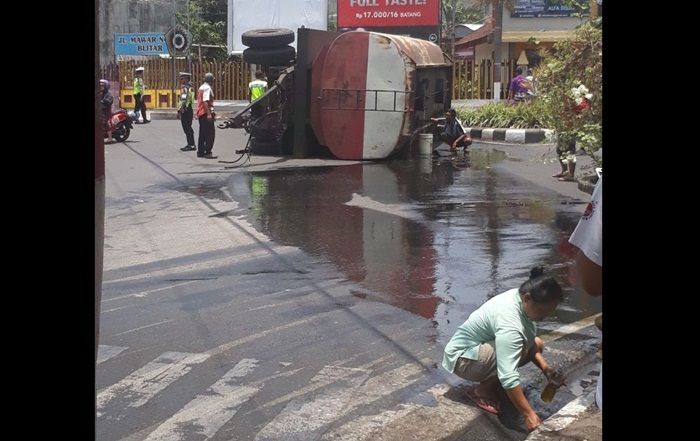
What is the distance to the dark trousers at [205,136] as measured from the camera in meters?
18.0

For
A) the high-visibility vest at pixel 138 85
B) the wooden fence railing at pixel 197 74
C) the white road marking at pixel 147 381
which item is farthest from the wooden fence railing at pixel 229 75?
the white road marking at pixel 147 381

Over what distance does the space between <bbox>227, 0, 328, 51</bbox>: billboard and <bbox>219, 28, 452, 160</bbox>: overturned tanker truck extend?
780 inches

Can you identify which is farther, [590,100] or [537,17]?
[537,17]

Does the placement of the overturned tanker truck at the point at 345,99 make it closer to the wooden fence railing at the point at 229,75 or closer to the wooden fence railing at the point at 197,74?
the wooden fence railing at the point at 229,75

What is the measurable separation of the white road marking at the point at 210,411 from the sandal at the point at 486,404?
3.85 feet

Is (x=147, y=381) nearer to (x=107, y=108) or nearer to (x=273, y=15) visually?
(x=107, y=108)

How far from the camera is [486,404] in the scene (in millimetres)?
5098

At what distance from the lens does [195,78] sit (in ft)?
118

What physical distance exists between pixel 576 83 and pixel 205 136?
8.28m

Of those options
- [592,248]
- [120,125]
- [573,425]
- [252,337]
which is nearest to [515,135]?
[120,125]
